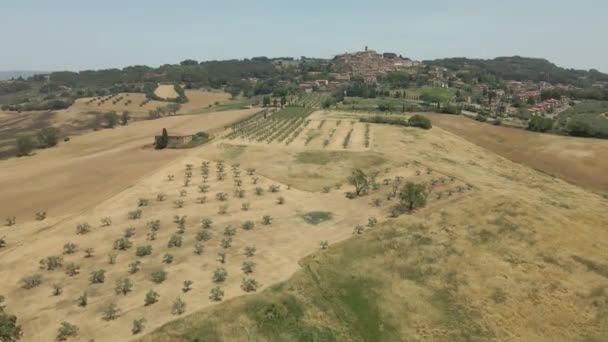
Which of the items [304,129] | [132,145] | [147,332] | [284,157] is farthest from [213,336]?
[304,129]

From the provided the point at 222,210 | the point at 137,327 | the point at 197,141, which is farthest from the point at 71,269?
the point at 197,141

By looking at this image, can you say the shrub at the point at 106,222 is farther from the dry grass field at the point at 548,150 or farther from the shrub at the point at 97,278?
the dry grass field at the point at 548,150

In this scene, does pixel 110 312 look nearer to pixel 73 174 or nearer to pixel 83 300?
pixel 83 300

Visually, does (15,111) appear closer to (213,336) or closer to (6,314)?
(6,314)

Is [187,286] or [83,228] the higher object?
[83,228]

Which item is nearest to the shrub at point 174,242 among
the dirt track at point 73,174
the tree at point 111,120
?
the dirt track at point 73,174

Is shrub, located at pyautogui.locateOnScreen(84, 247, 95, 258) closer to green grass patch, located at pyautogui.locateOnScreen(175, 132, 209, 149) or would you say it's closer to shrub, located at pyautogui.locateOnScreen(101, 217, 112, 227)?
shrub, located at pyautogui.locateOnScreen(101, 217, 112, 227)

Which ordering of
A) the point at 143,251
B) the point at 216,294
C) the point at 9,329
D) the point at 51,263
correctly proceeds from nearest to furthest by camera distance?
the point at 9,329 < the point at 216,294 < the point at 51,263 < the point at 143,251
